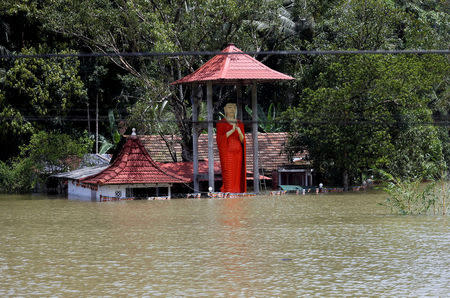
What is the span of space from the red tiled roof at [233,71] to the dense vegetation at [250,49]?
1.75m

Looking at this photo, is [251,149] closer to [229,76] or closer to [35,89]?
[229,76]

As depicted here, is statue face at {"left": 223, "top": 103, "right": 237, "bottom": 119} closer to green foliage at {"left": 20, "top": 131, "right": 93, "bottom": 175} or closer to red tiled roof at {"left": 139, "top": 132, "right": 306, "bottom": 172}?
red tiled roof at {"left": 139, "top": 132, "right": 306, "bottom": 172}

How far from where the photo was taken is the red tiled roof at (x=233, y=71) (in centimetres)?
3022

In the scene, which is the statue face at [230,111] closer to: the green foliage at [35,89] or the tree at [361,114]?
the tree at [361,114]

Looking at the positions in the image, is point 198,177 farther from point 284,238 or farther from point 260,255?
point 260,255

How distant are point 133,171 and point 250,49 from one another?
11127 millimetres

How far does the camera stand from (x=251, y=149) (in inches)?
1453

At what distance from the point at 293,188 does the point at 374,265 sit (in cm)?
1916

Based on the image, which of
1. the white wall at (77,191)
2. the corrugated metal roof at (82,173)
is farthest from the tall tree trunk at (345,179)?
the white wall at (77,191)

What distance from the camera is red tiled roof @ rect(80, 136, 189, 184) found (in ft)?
96.0

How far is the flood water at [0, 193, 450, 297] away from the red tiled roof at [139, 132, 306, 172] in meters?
10.2

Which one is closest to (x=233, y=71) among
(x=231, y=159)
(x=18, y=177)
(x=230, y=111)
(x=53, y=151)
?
(x=230, y=111)

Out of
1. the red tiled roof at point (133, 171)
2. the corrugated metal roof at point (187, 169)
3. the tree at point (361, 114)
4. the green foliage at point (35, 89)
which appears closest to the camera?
the red tiled roof at point (133, 171)

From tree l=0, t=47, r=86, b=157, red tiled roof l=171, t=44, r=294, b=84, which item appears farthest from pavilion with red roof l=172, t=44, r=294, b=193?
tree l=0, t=47, r=86, b=157
